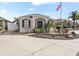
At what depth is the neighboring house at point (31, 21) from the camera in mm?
23453

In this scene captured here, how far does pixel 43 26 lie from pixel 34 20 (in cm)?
152

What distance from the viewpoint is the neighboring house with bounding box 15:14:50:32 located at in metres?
23.5

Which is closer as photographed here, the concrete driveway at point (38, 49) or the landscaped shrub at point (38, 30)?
the concrete driveway at point (38, 49)

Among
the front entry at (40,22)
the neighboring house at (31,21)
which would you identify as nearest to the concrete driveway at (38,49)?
the neighboring house at (31,21)

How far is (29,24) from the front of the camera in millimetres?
23719

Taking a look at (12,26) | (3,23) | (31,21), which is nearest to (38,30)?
(31,21)

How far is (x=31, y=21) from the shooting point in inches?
931

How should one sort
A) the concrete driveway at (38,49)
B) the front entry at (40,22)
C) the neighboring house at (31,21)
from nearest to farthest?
the concrete driveway at (38,49) → the neighboring house at (31,21) → the front entry at (40,22)

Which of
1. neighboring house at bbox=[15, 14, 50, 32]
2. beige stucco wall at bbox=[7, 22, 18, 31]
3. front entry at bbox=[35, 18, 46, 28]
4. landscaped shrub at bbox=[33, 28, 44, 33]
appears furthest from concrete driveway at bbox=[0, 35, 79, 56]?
beige stucco wall at bbox=[7, 22, 18, 31]

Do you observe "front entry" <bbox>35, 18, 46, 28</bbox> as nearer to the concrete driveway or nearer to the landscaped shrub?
the landscaped shrub

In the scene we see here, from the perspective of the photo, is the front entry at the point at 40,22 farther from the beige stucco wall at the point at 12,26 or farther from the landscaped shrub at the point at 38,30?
the beige stucco wall at the point at 12,26

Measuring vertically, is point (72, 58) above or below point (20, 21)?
below

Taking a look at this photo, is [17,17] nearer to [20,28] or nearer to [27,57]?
[20,28]

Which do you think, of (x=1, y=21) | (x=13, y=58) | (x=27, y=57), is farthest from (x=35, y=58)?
(x=1, y=21)
